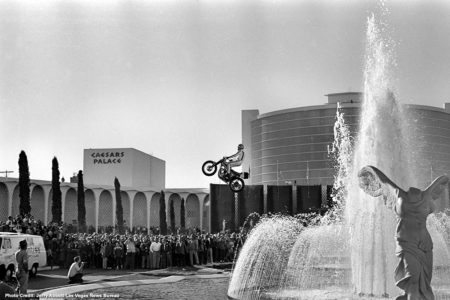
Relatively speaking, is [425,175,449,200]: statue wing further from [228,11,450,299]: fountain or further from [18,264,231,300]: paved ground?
[18,264,231,300]: paved ground

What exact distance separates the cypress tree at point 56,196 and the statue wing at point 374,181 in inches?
1599

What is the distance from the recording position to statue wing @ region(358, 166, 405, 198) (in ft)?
32.7

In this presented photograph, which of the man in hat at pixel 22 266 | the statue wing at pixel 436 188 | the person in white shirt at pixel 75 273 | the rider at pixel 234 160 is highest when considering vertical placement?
the rider at pixel 234 160

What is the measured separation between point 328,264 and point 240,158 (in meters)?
5.64

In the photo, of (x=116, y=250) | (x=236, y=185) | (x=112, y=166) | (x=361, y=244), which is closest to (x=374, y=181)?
(x=361, y=244)

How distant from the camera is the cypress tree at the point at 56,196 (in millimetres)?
48719

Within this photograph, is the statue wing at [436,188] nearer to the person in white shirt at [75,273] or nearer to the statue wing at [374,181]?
the statue wing at [374,181]

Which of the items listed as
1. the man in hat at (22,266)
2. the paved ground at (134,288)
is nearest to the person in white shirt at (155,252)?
the paved ground at (134,288)

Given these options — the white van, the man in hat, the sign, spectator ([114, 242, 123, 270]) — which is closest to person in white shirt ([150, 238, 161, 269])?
spectator ([114, 242, 123, 270])

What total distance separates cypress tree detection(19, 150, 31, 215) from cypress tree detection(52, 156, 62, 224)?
462cm

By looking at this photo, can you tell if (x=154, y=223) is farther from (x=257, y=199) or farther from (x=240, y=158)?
(x=240, y=158)

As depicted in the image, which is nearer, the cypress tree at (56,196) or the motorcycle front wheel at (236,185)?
the motorcycle front wheel at (236,185)

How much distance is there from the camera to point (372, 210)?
48.7 ft

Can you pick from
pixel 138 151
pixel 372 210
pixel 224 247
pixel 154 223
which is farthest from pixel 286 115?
pixel 372 210
